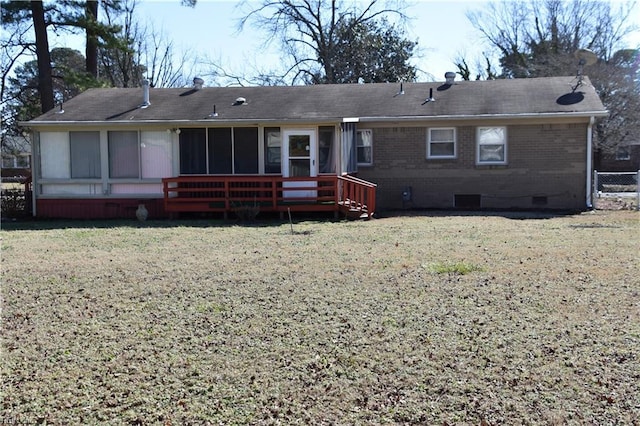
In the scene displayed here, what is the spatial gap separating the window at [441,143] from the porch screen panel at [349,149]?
2260 mm

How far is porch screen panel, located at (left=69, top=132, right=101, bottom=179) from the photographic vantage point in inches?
717

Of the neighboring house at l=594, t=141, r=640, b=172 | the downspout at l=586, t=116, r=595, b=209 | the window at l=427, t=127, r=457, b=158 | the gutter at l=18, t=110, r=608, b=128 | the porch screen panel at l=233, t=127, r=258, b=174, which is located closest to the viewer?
the gutter at l=18, t=110, r=608, b=128

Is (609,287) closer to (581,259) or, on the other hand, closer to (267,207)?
(581,259)

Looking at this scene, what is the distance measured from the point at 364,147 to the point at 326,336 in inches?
570

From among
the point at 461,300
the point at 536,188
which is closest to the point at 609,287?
the point at 461,300

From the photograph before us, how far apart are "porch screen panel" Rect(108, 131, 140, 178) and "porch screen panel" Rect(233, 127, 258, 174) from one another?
2738mm

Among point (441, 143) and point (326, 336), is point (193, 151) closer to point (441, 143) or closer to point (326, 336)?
point (441, 143)

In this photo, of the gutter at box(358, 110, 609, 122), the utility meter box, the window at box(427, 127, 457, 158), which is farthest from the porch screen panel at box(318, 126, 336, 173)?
the window at box(427, 127, 457, 158)

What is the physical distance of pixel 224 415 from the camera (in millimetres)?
4246

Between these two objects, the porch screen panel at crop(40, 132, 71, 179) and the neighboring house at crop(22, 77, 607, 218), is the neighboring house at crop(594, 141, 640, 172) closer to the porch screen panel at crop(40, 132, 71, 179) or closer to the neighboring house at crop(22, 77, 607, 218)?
the neighboring house at crop(22, 77, 607, 218)

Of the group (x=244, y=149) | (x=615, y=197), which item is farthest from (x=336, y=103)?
(x=615, y=197)

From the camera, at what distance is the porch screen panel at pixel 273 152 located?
58.5ft

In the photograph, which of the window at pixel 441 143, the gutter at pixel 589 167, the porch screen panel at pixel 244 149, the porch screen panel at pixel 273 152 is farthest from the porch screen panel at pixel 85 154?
the gutter at pixel 589 167

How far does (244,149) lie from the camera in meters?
18.0
